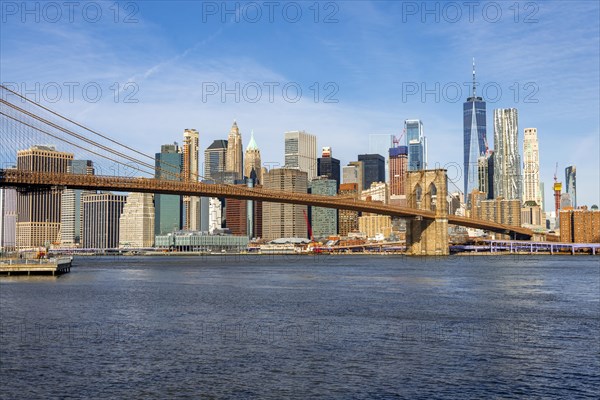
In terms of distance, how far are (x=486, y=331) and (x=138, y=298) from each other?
1922 cm

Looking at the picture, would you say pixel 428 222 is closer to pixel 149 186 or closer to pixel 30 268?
pixel 149 186

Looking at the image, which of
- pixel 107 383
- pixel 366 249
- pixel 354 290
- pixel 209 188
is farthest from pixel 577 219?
pixel 107 383

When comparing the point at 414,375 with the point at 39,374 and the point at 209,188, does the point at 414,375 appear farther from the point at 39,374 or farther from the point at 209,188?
the point at 209,188

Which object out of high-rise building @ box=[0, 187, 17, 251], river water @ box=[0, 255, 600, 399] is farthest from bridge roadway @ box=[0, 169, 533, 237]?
high-rise building @ box=[0, 187, 17, 251]

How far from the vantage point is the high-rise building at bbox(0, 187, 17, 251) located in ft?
551

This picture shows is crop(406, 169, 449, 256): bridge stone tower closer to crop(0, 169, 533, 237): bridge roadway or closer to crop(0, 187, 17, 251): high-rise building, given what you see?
crop(0, 169, 533, 237): bridge roadway

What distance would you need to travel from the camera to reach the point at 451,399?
16.1 metres

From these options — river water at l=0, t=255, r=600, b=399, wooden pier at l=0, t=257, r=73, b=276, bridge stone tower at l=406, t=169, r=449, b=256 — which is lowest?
river water at l=0, t=255, r=600, b=399

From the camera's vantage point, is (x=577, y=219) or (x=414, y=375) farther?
(x=577, y=219)

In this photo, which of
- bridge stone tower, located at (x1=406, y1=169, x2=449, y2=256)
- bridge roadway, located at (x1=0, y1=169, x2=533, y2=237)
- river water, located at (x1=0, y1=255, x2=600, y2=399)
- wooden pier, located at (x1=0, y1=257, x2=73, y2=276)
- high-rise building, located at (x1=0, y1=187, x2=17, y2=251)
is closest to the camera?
river water, located at (x1=0, y1=255, x2=600, y2=399)

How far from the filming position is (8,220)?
605ft

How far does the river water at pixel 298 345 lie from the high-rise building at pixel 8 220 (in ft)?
457

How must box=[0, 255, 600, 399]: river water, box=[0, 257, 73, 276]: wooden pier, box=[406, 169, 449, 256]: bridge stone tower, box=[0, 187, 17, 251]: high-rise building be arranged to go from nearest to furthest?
box=[0, 255, 600, 399]: river water → box=[0, 257, 73, 276]: wooden pier → box=[406, 169, 449, 256]: bridge stone tower → box=[0, 187, 17, 251]: high-rise building

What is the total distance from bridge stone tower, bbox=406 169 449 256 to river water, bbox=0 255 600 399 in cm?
6705
